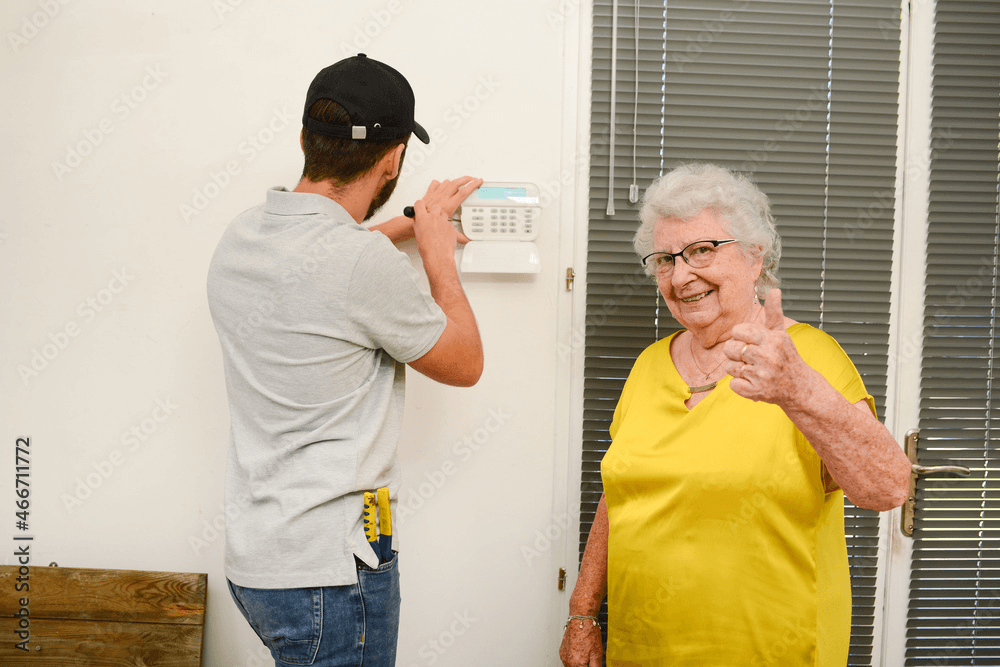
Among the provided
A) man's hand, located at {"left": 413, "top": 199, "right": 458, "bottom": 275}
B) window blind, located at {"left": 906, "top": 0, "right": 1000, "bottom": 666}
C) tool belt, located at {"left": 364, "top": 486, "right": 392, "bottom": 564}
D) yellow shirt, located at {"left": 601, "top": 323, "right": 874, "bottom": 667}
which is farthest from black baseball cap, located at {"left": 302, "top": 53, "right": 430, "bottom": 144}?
window blind, located at {"left": 906, "top": 0, "right": 1000, "bottom": 666}

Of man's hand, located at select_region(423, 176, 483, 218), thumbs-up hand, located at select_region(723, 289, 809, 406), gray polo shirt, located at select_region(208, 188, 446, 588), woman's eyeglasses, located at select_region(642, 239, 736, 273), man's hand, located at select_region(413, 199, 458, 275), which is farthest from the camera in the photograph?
man's hand, located at select_region(423, 176, 483, 218)

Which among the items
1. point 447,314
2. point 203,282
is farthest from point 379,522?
point 203,282

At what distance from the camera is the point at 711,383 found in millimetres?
1353

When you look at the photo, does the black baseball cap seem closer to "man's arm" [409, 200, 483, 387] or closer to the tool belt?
"man's arm" [409, 200, 483, 387]

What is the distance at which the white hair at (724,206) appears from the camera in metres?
1.34

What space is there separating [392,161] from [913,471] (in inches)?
67.0

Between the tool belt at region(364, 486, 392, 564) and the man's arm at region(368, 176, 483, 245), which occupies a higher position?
the man's arm at region(368, 176, 483, 245)

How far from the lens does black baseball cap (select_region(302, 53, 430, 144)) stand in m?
1.18

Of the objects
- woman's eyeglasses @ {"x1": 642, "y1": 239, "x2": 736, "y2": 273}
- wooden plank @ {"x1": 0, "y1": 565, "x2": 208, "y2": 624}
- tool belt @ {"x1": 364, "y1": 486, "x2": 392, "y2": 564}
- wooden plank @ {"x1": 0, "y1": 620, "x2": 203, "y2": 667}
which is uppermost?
woman's eyeglasses @ {"x1": 642, "y1": 239, "x2": 736, "y2": 273}

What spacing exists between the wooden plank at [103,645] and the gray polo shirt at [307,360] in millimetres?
678

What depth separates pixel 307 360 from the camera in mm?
1123

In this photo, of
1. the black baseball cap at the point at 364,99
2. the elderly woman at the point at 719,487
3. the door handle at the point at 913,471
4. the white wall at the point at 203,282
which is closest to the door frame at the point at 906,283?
the door handle at the point at 913,471

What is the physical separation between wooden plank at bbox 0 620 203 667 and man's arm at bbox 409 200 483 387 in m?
1.11

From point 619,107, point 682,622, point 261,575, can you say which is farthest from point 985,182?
point 261,575
